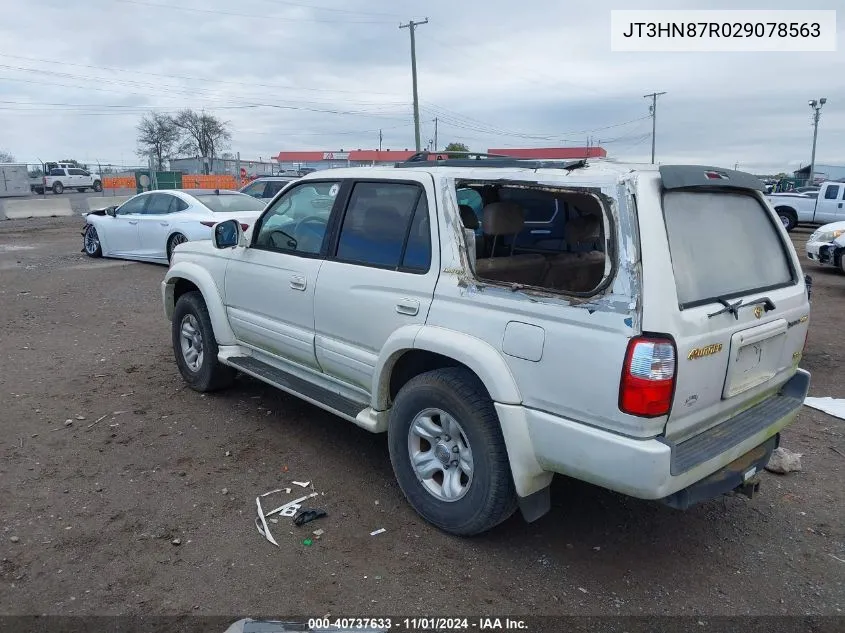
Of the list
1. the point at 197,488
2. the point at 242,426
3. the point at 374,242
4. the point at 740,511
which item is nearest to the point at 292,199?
the point at 374,242

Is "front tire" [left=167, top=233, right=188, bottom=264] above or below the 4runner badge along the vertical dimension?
below

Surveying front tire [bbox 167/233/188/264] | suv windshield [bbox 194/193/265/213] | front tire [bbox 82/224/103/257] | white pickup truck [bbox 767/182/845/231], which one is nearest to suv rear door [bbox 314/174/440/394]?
suv windshield [bbox 194/193/265/213]

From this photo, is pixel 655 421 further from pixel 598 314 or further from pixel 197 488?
pixel 197 488

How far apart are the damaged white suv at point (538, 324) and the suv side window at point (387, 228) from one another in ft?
0.04

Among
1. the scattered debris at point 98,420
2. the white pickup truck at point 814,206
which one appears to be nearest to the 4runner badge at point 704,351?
the scattered debris at point 98,420

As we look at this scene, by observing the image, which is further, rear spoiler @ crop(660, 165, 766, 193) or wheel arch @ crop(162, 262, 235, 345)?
wheel arch @ crop(162, 262, 235, 345)

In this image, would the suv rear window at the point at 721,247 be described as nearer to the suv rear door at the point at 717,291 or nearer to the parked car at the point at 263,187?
the suv rear door at the point at 717,291

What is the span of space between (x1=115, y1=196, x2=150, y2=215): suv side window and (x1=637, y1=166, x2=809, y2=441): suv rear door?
38.0 feet

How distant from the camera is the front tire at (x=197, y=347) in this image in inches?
208

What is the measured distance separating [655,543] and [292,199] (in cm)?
315

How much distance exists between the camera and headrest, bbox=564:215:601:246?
4227 millimetres

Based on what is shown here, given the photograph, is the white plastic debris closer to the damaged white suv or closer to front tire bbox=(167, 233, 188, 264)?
the damaged white suv

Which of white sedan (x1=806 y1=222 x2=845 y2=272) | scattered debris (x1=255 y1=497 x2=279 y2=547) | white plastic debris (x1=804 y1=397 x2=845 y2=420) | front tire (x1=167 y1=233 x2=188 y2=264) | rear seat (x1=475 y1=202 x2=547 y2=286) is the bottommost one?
white plastic debris (x1=804 y1=397 x2=845 y2=420)

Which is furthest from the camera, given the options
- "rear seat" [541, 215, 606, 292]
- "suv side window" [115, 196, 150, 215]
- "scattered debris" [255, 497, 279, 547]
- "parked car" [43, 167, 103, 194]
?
"parked car" [43, 167, 103, 194]
